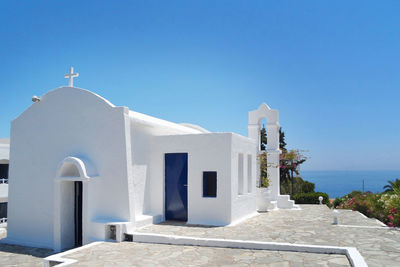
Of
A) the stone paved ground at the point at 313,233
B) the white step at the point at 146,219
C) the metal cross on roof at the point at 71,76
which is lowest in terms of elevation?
the stone paved ground at the point at 313,233

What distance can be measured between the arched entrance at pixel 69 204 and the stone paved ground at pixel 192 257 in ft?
8.84

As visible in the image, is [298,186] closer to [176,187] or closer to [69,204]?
[176,187]

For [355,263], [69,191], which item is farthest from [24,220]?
[355,263]

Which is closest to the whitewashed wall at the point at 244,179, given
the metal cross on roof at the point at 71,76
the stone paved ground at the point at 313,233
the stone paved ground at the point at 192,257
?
the stone paved ground at the point at 313,233

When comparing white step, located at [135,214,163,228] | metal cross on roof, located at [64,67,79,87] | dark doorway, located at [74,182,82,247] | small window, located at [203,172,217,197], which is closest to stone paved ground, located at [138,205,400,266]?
white step, located at [135,214,163,228]

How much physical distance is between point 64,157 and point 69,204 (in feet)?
5.65

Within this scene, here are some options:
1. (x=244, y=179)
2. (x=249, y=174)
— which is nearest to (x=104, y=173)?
(x=244, y=179)

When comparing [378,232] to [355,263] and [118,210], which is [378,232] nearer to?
[355,263]

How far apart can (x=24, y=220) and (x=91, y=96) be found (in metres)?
5.59

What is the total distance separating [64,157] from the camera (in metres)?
12.9

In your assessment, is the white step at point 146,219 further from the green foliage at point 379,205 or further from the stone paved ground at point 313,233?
the green foliage at point 379,205

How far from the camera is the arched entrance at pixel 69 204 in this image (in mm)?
12094

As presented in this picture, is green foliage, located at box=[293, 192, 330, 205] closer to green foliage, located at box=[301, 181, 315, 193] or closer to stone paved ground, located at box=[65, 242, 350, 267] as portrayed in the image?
green foliage, located at box=[301, 181, 315, 193]

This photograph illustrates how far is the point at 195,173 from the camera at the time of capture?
12969 millimetres
